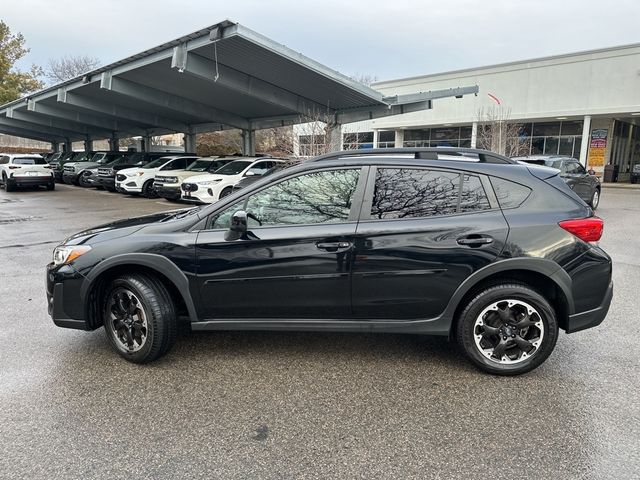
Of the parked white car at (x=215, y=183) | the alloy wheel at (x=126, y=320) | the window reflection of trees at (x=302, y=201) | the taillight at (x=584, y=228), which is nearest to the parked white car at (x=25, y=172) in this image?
the parked white car at (x=215, y=183)

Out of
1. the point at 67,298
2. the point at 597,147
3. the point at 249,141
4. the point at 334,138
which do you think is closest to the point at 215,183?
the point at 334,138

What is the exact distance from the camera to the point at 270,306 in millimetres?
3553

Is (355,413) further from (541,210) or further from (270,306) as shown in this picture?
(541,210)

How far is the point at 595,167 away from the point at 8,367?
3118 cm

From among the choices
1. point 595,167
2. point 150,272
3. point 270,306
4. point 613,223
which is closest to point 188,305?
point 150,272

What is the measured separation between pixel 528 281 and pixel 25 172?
22943mm

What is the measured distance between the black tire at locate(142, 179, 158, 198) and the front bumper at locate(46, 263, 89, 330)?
49.2 feet

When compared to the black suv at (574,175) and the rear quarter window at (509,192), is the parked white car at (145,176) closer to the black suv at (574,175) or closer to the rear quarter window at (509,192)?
the black suv at (574,175)

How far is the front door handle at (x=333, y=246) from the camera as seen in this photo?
341 cm

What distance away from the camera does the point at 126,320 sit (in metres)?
3.73

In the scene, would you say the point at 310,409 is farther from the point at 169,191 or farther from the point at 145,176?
the point at 145,176

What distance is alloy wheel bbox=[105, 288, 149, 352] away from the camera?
144 inches

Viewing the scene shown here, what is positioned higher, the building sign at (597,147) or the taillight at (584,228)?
the building sign at (597,147)

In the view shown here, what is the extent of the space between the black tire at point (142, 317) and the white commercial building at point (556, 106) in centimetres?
1885
